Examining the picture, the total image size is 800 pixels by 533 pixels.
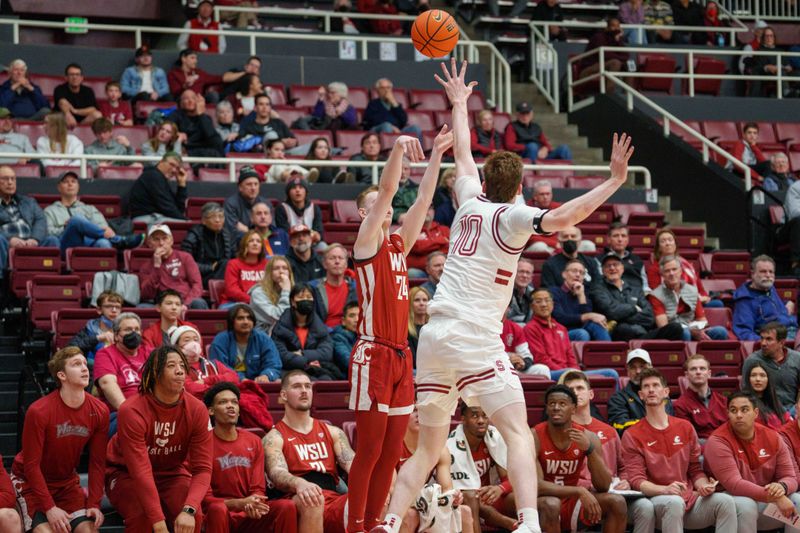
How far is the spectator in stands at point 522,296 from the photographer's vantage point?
491 inches

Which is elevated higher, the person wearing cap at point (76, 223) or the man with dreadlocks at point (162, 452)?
the person wearing cap at point (76, 223)

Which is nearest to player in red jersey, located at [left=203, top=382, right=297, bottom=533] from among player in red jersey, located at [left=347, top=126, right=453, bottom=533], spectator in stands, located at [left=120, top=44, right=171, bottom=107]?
player in red jersey, located at [left=347, top=126, right=453, bottom=533]

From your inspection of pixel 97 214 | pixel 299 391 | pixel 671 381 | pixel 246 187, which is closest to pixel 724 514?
pixel 671 381

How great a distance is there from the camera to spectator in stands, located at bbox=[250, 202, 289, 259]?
12875 millimetres

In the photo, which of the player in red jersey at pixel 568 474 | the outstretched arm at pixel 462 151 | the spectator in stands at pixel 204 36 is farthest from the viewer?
the spectator in stands at pixel 204 36

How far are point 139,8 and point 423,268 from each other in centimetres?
881

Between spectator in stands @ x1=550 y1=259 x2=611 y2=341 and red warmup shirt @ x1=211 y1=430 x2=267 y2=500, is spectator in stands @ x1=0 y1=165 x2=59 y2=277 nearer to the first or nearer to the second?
red warmup shirt @ x1=211 y1=430 x2=267 y2=500

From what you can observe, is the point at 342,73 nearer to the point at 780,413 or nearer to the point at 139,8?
the point at 139,8

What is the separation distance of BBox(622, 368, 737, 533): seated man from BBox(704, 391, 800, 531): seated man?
0.14 metres

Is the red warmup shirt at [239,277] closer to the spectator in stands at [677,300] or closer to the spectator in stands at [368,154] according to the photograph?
the spectator in stands at [368,154]

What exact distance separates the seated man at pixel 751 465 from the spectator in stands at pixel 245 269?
4391 millimetres

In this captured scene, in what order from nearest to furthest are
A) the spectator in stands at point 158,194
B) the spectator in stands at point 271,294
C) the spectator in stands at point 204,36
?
the spectator in stands at point 271,294 → the spectator in stands at point 158,194 → the spectator in stands at point 204,36

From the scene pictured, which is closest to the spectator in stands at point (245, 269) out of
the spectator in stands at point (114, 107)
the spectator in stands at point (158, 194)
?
the spectator in stands at point (158, 194)

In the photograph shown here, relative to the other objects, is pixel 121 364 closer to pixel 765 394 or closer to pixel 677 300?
pixel 765 394
